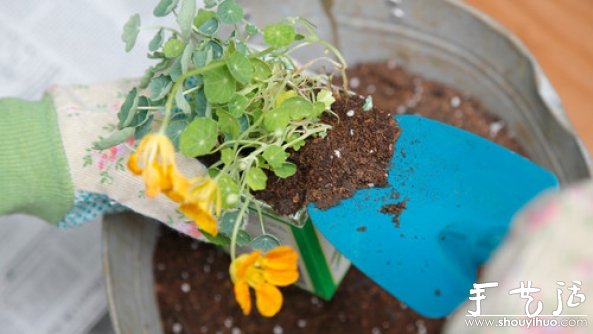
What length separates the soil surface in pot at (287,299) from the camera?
74 cm

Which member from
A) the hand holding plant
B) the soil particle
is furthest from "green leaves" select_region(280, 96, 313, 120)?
the soil particle

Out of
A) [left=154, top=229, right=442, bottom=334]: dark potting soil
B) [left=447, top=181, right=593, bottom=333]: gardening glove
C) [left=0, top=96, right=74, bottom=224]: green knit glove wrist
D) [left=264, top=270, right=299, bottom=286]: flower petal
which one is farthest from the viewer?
[left=154, top=229, right=442, bottom=334]: dark potting soil

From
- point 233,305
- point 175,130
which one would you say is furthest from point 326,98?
point 233,305

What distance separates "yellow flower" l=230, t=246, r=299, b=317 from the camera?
413 mm

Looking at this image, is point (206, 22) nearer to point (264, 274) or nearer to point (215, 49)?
point (215, 49)

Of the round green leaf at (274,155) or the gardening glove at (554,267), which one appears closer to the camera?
the gardening glove at (554,267)

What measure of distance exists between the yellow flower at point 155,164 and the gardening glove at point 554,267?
0.69 ft

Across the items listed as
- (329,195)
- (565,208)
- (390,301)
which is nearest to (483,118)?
(390,301)

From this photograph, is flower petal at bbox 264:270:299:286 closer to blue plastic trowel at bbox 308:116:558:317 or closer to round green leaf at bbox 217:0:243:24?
blue plastic trowel at bbox 308:116:558:317

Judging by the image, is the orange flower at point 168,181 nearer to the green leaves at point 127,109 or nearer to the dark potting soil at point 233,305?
the green leaves at point 127,109

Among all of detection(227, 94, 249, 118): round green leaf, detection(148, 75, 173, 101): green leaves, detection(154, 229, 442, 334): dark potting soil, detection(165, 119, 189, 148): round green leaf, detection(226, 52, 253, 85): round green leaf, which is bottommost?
detection(154, 229, 442, 334): dark potting soil

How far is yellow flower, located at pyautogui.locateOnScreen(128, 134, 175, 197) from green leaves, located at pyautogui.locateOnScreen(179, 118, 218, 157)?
0.07 m

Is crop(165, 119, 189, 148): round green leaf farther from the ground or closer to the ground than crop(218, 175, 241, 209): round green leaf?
farther from the ground

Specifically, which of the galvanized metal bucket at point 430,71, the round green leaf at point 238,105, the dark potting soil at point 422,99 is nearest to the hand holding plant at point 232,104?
the round green leaf at point 238,105
